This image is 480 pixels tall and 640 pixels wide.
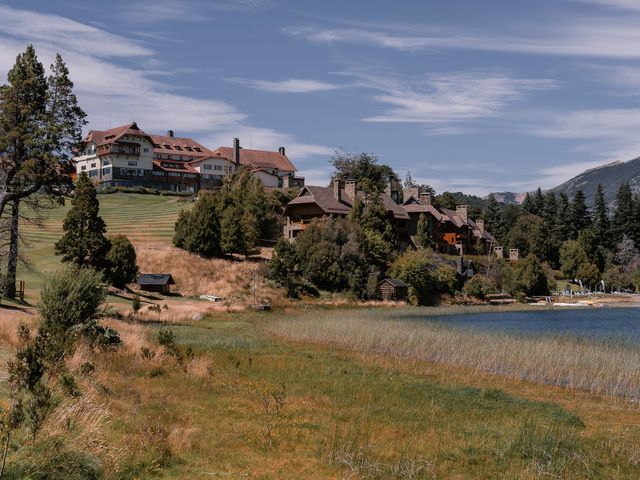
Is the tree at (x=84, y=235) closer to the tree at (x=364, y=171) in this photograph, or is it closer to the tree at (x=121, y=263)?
the tree at (x=121, y=263)

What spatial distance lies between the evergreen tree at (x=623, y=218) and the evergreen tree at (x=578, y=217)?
627 cm

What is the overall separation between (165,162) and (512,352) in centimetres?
12034

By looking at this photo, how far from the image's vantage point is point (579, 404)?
22.5 m

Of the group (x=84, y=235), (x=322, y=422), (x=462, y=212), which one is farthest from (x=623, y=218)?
(x=322, y=422)

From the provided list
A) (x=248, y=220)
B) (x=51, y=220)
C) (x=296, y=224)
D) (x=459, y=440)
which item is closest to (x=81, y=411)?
(x=459, y=440)

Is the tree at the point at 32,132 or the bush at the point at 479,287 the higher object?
the tree at the point at 32,132

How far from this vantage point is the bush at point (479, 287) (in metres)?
94.1

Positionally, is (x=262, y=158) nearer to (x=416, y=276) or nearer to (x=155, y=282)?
(x=416, y=276)

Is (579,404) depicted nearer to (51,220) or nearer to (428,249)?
(428,249)

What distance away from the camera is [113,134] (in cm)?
13388

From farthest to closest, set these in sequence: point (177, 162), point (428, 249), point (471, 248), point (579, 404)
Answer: point (177, 162) < point (471, 248) < point (428, 249) < point (579, 404)

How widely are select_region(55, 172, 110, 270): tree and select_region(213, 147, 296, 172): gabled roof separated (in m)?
93.0

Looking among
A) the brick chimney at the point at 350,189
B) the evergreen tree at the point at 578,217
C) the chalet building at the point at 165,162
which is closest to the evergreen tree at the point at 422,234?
the brick chimney at the point at 350,189

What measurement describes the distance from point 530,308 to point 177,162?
3418 inches
